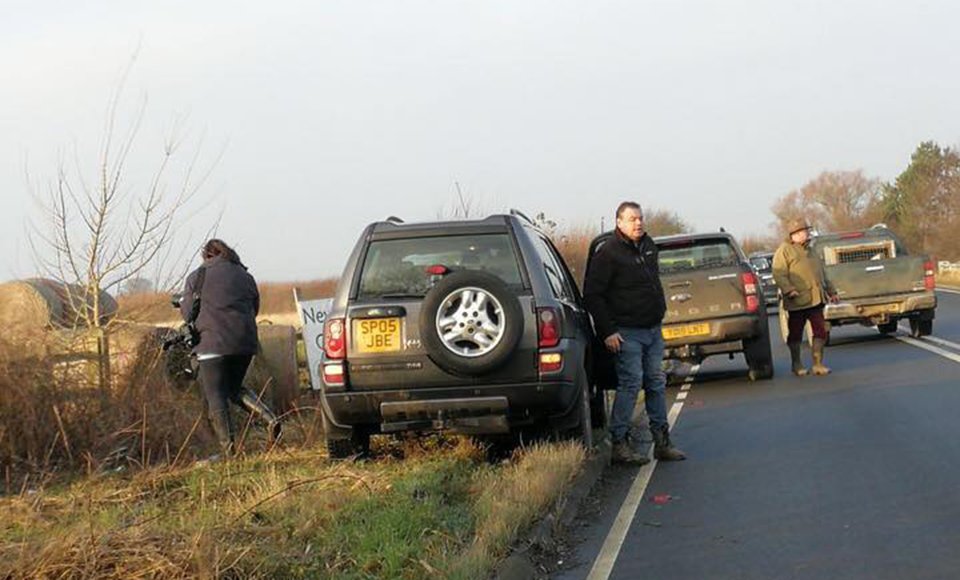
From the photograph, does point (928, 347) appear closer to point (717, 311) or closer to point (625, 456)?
point (717, 311)

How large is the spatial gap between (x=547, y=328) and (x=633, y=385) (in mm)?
1552

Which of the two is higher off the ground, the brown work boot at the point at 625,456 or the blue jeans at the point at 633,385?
the blue jeans at the point at 633,385

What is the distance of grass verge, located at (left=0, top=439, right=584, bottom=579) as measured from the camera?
4699 mm

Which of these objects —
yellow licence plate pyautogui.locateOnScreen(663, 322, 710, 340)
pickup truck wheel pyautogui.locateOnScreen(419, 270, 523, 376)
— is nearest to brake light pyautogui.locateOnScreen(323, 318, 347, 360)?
pickup truck wheel pyautogui.locateOnScreen(419, 270, 523, 376)

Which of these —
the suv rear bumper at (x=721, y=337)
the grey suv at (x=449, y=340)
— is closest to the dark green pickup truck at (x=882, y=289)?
the suv rear bumper at (x=721, y=337)

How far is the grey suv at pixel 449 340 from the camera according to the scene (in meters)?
7.82

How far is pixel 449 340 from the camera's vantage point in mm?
7844

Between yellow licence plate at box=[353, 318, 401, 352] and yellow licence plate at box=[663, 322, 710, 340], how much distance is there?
7227mm

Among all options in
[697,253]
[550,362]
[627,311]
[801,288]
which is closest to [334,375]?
[550,362]

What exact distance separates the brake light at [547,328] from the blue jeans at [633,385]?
1.39 metres

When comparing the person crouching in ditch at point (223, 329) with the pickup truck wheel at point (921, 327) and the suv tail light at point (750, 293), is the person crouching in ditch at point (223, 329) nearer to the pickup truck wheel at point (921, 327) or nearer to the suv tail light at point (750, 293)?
the suv tail light at point (750, 293)

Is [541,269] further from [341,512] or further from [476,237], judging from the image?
[341,512]

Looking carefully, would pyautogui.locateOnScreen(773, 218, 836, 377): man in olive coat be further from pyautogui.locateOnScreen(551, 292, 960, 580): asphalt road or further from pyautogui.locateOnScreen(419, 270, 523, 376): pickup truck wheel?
pyautogui.locateOnScreen(419, 270, 523, 376): pickup truck wheel

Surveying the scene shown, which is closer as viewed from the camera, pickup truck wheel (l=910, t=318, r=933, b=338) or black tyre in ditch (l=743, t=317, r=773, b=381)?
black tyre in ditch (l=743, t=317, r=773, b=381)
